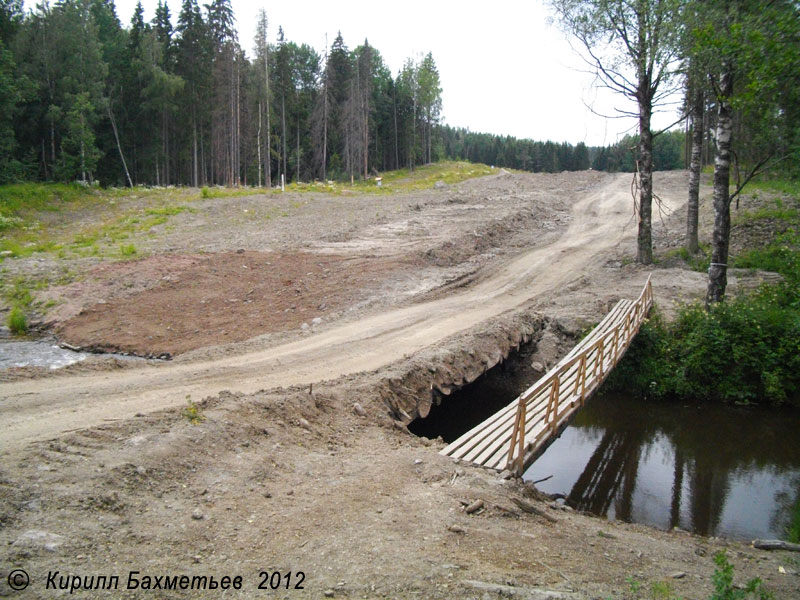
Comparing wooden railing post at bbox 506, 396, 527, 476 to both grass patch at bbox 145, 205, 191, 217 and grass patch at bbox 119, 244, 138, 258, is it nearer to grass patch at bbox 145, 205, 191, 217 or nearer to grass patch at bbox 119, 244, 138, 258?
grass patch at bbox 119, 244, 138, 258

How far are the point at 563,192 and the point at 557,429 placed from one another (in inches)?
1216

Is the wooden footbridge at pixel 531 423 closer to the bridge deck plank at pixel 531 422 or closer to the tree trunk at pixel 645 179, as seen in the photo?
the bridge deck plank at pixel 531 422

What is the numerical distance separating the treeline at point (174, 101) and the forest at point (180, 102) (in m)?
0.13

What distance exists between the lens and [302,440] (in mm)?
8023

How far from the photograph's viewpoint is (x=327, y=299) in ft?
53.2

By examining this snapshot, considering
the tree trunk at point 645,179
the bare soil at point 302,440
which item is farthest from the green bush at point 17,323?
the tree trunk at point 645,179

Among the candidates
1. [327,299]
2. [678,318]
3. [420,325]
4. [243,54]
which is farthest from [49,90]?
[678,318]

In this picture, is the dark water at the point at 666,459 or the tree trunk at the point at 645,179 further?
the tree trunk at the point at 645,179

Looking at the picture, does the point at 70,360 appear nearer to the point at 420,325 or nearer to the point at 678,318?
the point at 420,325

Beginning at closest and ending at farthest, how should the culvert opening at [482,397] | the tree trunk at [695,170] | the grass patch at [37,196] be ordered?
the culvert opening at [482,397] → the tree trunk at [695,170] → the grass patch at [37,196]

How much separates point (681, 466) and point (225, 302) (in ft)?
39.8

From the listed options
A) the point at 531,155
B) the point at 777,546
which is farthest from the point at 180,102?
the point at 531,155

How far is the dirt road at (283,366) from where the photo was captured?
822cm

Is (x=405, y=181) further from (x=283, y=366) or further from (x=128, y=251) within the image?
(x=283, y=366)
